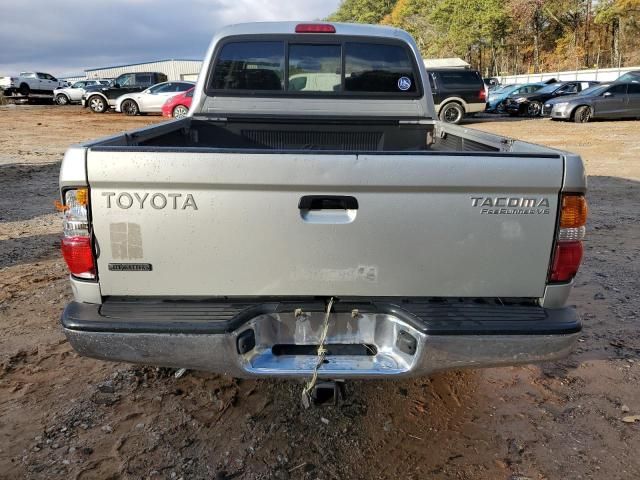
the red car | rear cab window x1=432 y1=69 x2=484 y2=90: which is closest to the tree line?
rear cab window x1=432 y1=69 x2=484 y2=90

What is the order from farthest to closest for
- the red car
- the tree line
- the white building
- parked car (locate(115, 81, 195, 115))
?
the white building < the tree line < parked car (locate(115, 81, 195, 115)) < the red car

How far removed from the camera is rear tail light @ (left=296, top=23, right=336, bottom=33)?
412 centimetres

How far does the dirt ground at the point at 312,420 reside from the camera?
2500 millimetres

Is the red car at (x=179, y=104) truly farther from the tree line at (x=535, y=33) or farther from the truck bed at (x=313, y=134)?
the tree line at (x=535, y=33)

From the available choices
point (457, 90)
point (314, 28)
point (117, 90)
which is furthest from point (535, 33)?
point (314, 28)

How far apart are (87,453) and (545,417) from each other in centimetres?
252

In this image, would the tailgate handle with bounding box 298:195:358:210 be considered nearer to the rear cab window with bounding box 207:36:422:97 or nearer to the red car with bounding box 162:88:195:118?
the rear cab window with bounding box 207:36:422:97

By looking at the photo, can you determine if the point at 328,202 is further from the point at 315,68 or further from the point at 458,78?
the point at 458,78

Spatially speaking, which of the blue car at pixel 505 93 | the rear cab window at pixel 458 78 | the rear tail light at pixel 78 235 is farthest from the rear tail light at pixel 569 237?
the blue car at pixel 505 93

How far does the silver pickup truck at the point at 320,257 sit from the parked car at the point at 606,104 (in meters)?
19.3

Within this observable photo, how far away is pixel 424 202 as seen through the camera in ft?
7.07

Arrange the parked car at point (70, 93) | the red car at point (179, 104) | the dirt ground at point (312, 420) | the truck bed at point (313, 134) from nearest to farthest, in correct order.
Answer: the dirt ground at point (312, 420)
the truck bed at point (313, 134)
the red car at point (179, 104)
the parked car at point (70, 93)

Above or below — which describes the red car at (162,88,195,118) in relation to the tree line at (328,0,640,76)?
below

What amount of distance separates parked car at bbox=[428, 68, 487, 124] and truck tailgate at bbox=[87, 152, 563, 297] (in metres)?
17.4
